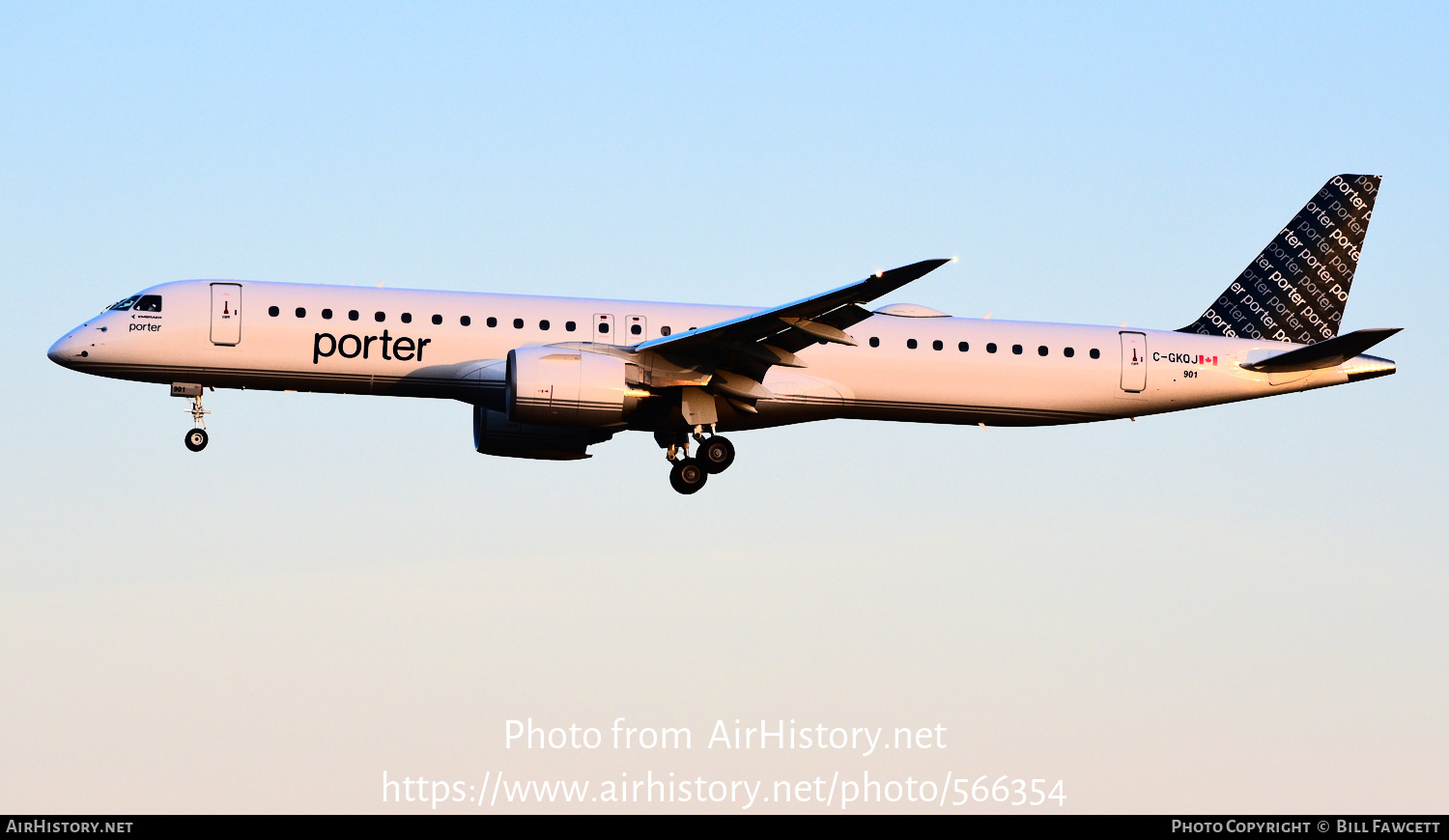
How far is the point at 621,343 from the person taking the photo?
3894 centimetres

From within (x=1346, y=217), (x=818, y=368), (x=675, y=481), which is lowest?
(x=675, y=481)

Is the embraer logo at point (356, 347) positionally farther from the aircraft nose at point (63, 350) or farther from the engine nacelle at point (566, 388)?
the aircraft nose at point (63, 350)

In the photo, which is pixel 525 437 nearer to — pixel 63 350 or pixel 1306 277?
pixel 63 350

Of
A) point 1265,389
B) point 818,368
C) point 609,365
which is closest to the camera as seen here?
point 609,365

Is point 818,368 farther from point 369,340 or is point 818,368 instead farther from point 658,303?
point 369,340

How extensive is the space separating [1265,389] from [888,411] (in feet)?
29.5

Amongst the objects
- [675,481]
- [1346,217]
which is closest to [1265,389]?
[1346,217]

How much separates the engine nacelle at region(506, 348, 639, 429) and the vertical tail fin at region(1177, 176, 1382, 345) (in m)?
14.7

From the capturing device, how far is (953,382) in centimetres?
4012

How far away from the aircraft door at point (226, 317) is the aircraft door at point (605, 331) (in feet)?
23.8

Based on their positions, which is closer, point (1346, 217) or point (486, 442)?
point (486, 442)

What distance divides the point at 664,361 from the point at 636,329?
1.59 meters

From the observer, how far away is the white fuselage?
38.1 m

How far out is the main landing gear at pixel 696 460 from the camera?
39906mm
